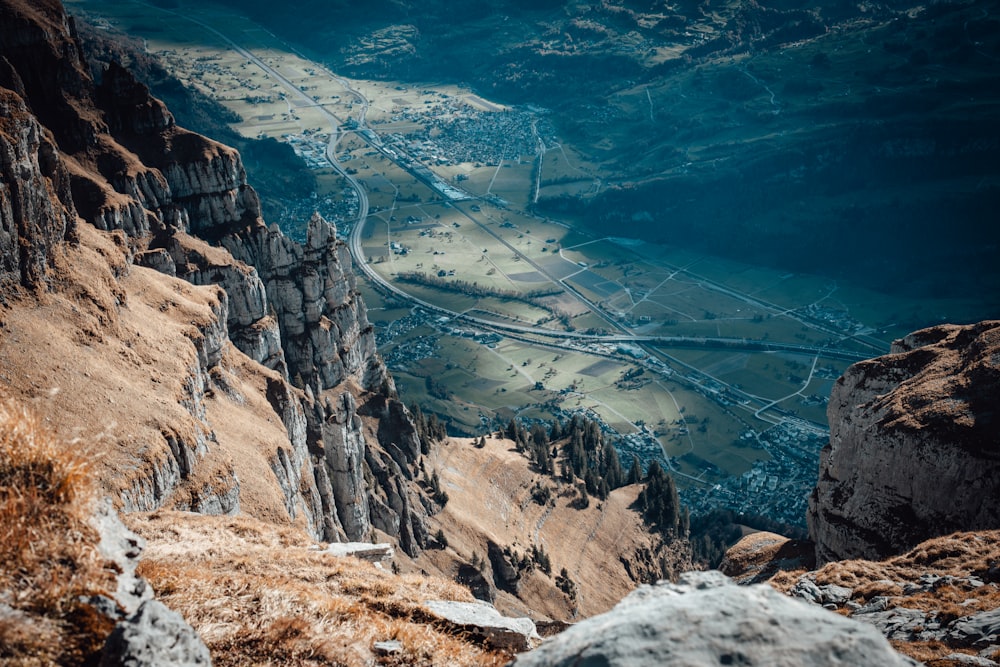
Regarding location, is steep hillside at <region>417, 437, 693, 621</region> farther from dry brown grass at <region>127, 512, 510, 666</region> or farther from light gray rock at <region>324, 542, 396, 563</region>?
dry brown grass at <region>127, 512, 510, 666</region>

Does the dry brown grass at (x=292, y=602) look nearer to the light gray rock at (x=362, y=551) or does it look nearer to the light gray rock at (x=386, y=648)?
the light gray rock at (x=386, y=648)

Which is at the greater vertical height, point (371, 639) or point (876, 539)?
point (371, 639)

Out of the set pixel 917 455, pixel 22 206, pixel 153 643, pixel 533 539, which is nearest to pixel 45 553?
pixel 153 643

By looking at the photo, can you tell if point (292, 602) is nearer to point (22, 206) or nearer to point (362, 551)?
point (362, 551)

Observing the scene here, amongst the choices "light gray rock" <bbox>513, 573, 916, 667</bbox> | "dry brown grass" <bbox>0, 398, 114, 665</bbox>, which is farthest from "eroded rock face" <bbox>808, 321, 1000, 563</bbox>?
"dry brown grass" <bbox>0, 398, 114, 665</bbox>

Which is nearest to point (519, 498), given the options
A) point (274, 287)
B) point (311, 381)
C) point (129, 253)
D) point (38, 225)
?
point (311, 381)

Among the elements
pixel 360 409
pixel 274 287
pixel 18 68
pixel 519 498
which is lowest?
pixel 519 498

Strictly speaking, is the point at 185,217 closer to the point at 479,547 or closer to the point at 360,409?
the point at 360,409
